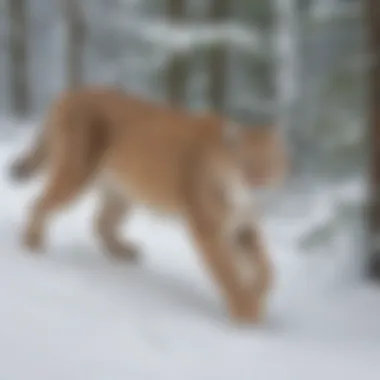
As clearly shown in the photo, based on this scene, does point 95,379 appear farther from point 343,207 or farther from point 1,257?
point 343,207

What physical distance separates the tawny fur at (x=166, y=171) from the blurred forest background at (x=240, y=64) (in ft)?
0.39

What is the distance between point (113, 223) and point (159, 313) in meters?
0.21

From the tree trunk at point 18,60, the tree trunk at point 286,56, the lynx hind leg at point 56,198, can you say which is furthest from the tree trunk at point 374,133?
the tree trunk at point 18,60

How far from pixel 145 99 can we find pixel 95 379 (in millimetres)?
503

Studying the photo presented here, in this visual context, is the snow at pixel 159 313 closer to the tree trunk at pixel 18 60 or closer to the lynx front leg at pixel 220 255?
the lynx front leg at pixel 220 255

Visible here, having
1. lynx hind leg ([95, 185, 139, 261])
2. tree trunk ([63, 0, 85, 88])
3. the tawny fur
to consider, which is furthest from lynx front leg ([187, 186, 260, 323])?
tree trunk ([63, 0, 85, 88])

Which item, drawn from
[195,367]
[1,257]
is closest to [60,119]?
[1,257]

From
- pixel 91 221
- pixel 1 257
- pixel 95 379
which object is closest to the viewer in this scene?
pixel 95 379

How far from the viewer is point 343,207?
1194mm

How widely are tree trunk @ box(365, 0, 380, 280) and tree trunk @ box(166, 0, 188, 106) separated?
28 cm

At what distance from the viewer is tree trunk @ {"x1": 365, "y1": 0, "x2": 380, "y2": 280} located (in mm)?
1135

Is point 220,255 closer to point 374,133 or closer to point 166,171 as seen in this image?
point 166,171

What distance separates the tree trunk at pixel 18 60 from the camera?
138 cm

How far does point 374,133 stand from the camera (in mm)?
1152
